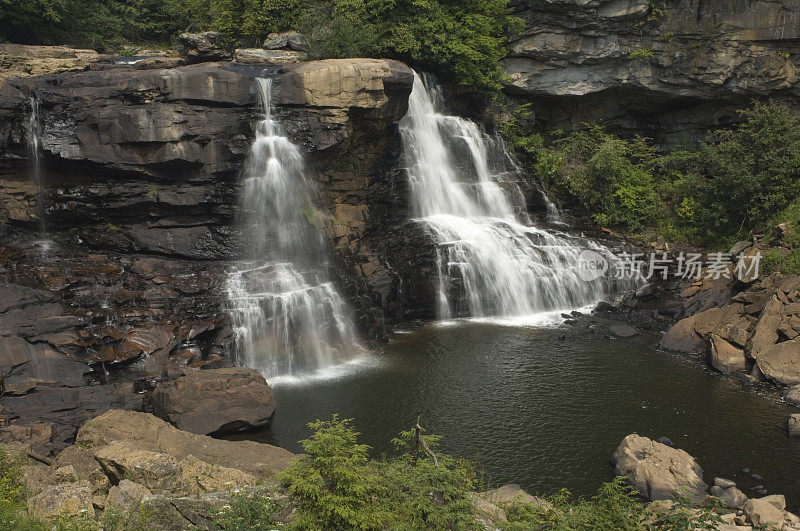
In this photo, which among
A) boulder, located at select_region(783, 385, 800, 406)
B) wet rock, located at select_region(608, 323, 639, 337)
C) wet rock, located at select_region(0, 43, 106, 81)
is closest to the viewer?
boulder, located at select_region(783, 385, 800, 406)

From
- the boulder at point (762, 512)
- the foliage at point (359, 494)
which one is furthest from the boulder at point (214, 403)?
the boulder at point (762, 512)

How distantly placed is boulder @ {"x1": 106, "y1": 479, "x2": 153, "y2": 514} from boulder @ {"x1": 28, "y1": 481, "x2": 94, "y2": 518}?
224 mm

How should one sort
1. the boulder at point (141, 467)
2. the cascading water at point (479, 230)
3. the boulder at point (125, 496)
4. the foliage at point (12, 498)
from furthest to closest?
the cascading water at point (479, 230) → the boulder at point (141, 467) → the boulder at point (125, 496) → the foliage at point (12, 498)

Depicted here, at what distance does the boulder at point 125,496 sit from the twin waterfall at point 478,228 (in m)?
14.0

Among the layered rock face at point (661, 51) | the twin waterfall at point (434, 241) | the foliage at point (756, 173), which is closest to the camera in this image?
the twin waterfall at point (434, 241)

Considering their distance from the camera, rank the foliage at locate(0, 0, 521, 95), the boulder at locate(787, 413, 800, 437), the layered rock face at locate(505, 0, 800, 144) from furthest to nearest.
A: the layered rock face at locate(505, 0, 800, 144), the foliage at locate(0, 0, 521, 95), the boulder at locate(787, 413, 800, 437)

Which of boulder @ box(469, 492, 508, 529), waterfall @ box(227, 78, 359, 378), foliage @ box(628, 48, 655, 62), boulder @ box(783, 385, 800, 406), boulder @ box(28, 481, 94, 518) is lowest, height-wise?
boulder @ box(783, 385, 800, 406)

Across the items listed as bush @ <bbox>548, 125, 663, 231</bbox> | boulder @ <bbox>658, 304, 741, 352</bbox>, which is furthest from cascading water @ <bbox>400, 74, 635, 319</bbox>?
boulder @ <bbox>658, 304, 741, 352</bbox>

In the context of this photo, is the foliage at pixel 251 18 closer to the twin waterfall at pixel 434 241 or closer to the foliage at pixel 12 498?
the twin waterfall at pixel 434 241

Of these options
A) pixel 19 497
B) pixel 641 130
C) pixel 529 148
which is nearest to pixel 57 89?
pixel 19 497

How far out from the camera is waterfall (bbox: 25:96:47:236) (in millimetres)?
17031

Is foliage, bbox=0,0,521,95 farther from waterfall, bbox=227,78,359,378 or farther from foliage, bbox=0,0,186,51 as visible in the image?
waterfall, bbox=227,78,359,378

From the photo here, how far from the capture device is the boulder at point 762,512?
905 cm

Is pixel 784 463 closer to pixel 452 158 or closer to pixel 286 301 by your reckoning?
pixel 286 301
